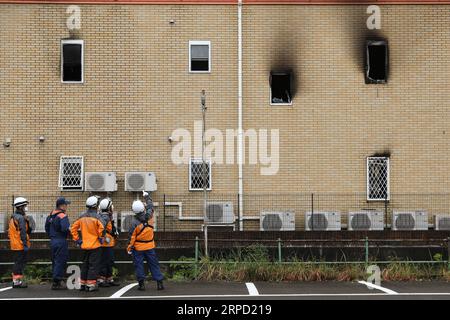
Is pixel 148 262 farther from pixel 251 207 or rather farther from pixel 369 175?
Result: pixel 369 175

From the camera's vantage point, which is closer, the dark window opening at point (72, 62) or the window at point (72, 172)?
the window at point (72, 172)

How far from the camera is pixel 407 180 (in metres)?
22.8

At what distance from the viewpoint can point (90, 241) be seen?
600 inches

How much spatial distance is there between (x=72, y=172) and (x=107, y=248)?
7.33 metres

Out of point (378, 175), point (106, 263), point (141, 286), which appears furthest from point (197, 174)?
point (141, 286)

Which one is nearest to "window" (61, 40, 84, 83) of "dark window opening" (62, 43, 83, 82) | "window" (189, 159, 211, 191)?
"dark window opening" (62, 43, 83, 82)

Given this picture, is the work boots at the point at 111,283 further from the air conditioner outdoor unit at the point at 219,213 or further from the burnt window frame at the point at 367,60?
the burnt window frame at the point at 367,60

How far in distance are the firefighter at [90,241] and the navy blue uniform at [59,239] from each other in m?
0.50

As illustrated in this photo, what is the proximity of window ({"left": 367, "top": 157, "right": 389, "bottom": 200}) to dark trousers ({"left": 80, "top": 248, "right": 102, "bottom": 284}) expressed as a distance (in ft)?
34.1

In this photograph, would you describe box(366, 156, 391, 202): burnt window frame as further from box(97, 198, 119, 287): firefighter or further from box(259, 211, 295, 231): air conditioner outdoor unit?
box(97, 198, 119, 287): firefighter

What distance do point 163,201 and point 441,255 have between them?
325 inches

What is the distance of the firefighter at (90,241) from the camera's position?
1512cm

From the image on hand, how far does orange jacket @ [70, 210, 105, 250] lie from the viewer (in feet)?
50.1

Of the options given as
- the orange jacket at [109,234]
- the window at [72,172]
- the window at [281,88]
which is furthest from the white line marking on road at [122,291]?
the window at [281,88]
